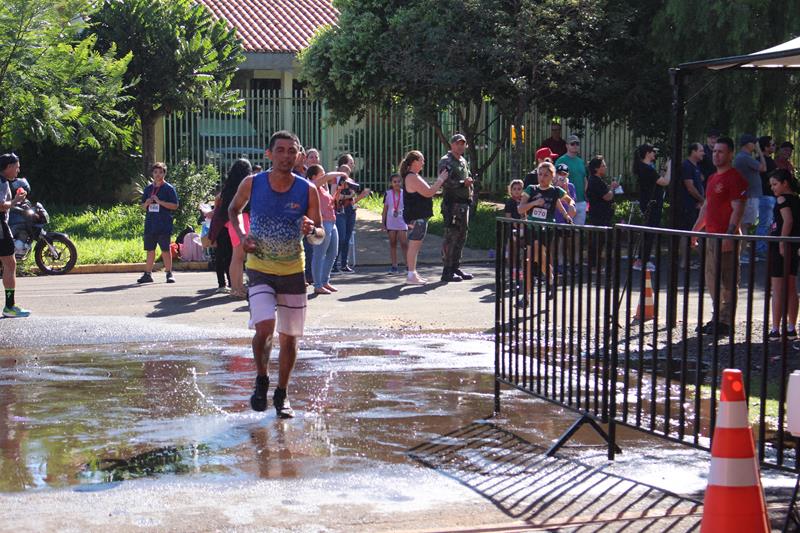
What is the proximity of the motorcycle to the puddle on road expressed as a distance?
6839 mm

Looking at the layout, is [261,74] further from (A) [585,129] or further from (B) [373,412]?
(B) [373,412]

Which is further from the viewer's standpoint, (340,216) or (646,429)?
(340,216)

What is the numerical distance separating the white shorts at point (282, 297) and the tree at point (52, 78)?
14.8 metres

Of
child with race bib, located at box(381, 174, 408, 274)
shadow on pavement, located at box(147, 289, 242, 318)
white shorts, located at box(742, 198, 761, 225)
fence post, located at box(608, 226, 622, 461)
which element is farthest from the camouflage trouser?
fence post, located at box(608, 226, 622, 461)

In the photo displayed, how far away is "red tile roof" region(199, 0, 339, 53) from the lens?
1284 inches

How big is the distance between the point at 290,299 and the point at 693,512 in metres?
3.22

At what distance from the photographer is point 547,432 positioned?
7.41 meters

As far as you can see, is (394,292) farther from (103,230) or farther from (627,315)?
(103,230)

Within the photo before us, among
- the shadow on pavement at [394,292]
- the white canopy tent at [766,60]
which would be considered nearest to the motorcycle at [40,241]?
the shadow on pavement at [394,292]

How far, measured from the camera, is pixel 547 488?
6.11 metres

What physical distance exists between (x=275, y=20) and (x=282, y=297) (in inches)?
1093

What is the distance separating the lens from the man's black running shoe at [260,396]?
782 cm

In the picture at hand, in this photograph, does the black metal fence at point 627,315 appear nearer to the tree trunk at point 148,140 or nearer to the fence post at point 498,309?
the fence post at point 498,309

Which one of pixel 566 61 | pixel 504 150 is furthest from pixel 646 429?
pixel 504 150
